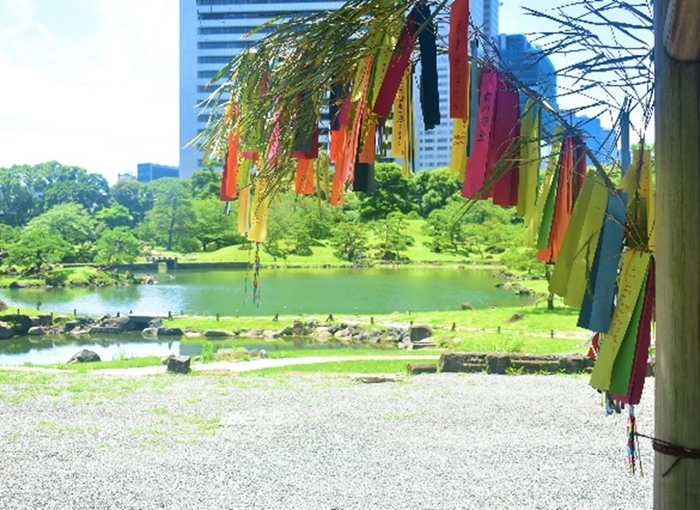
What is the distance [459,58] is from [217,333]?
17.0 meters

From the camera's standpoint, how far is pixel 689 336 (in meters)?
1.88

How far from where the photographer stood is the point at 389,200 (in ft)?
142

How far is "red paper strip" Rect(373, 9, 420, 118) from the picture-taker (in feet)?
8.46

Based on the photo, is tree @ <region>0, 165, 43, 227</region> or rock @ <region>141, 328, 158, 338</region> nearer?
rock @ <region>141, 328, 158, 338</region>

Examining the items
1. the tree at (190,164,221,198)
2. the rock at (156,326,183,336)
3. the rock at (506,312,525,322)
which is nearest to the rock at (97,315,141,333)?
the rock at (156,326,183,336)

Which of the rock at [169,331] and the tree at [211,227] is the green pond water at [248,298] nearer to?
the rock at [169,331]

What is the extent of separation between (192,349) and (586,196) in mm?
15504

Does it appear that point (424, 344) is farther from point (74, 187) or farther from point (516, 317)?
point (74, 187)

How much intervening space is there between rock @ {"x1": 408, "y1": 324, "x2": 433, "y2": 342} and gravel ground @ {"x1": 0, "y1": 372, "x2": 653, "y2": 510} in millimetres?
8329

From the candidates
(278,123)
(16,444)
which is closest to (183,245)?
(16,444)

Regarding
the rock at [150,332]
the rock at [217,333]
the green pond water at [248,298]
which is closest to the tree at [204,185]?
the green pond water at [248,298]

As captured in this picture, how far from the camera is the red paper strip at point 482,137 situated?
261 centimetres

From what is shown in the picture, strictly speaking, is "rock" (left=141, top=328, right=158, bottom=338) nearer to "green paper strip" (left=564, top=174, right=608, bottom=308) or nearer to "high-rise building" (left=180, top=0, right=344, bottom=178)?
"green paper strip" (left=564, top=174, right=608, bottom=308)

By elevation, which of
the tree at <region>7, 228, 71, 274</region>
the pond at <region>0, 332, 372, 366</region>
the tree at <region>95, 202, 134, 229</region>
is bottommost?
the pond at <region>0, 332, 372, 366</region>
